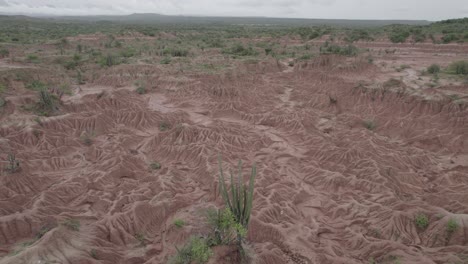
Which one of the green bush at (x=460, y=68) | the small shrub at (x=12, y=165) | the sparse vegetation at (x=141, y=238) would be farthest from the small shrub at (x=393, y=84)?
the small shrub at (x=12, y=165)

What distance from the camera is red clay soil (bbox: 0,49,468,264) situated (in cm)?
766

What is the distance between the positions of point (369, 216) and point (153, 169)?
25.4 feet

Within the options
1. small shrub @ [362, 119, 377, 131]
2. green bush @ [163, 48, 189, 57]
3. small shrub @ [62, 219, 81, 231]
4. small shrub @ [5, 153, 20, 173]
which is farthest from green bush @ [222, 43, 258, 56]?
small shrub @ [62, 219, 81, 231]

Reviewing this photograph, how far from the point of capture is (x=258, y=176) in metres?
11.0

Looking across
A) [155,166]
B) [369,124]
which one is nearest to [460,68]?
[369,124]

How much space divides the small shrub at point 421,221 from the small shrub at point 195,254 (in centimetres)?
556

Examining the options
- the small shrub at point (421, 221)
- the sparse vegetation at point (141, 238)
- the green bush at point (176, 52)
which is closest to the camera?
the small shrub at point (421, 221)

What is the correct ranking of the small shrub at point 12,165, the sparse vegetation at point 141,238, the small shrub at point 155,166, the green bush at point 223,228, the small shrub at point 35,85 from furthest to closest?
1. the small shrub at point 35,85
2. the small shrub at point 155,166
3. the small shrub at point 12,165
4. the sparse vegetation at point 141,238
5. the green bush at point 223,228

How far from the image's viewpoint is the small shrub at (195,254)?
6285 millimetres

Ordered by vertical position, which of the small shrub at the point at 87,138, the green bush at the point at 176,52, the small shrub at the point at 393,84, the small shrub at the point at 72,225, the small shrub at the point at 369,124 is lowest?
the small shrub at the point at 72,225

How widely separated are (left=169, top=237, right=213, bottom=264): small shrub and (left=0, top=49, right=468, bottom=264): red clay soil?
39cm

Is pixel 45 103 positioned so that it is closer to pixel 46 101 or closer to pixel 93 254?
pixel 46 101

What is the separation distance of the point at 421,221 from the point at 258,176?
5109 mm

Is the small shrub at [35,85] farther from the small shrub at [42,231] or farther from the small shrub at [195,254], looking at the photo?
the small shrub at [195,254]
